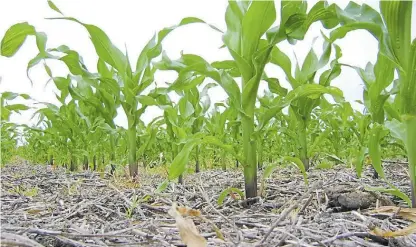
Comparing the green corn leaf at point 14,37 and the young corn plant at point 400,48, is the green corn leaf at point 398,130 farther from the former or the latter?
the green corn leaf at point 14,37

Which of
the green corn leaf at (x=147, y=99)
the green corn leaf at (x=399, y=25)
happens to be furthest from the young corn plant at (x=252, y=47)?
the green corn leaf at (x=147, y=99)

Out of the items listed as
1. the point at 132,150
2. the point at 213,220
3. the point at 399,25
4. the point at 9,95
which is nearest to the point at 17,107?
the point at 9,95

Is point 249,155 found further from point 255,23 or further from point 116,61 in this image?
point 116,61

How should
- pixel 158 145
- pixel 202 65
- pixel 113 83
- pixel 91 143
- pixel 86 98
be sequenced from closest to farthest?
1. pixel 202 65
2. pixel 113 83
3. pixel 86 98
4. pixel 91 143
5. pixel 158 145

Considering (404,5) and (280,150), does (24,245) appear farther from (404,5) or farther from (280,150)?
(280,150)

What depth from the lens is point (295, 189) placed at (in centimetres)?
212

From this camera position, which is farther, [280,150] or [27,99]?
[280,150]

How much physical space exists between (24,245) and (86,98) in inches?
95.2

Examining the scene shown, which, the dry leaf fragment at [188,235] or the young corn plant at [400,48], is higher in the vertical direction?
the young corn plant at [400,48]

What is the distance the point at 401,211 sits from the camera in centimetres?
140

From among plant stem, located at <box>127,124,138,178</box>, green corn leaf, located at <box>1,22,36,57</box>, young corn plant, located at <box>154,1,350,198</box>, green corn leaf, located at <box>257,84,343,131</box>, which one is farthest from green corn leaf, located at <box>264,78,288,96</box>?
green corn leaf, located at <box>1,22,36,57</box>

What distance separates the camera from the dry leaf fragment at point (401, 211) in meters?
1.35

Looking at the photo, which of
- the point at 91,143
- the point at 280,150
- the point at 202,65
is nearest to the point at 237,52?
the point at 202,65

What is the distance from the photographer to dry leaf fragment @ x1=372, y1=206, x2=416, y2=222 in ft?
4.43
